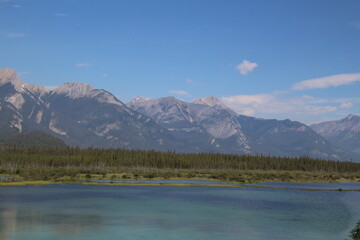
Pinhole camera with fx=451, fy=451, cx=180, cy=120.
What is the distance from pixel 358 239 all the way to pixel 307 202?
132ft

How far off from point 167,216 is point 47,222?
14.5m

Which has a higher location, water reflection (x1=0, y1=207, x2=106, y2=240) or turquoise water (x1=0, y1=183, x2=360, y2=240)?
turquoise water (x1=0, y1=183, x2=360, y2=240)

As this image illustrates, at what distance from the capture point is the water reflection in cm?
4305

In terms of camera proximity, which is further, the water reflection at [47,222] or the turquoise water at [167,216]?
the turquoise water at [167,216]

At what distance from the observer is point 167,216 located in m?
55.0

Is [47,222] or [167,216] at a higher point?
[167,216]

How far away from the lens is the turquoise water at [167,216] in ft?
144

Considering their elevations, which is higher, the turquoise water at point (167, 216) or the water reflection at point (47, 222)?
the turquoise water at point (167, 216)

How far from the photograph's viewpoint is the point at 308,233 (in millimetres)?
47375

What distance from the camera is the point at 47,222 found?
4766 cm

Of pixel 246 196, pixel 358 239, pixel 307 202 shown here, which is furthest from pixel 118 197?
pixel 358 239

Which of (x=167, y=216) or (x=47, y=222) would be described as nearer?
(x=47, y=222)

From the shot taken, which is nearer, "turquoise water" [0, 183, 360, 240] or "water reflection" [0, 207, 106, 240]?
"water reflection" [0, 207, 106, 240]

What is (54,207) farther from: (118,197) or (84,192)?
(84,192)
